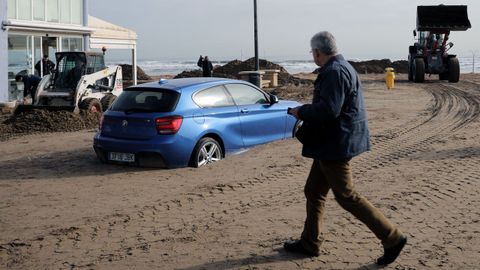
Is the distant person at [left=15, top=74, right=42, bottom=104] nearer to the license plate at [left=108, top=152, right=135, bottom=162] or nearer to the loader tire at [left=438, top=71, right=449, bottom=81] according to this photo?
the license plate at [left=108, top=152, right=135, bottom=162]

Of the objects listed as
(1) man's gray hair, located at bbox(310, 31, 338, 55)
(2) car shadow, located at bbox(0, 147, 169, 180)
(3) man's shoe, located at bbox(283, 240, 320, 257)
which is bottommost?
(3) man's shoe, located at bbox(283, 240, 320, 257)

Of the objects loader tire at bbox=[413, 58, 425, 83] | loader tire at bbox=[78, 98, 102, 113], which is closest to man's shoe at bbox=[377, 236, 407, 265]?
loader tire at bbox=[78, 98, 102, 113]

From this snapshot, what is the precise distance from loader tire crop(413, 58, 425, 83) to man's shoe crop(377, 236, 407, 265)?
2757 cm

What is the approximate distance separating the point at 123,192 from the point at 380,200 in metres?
A: 3.27

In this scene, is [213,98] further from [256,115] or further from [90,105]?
[90,105]

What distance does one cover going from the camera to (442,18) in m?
30.8

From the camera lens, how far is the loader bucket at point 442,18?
30531 millimetres

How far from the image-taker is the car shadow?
9398 mm

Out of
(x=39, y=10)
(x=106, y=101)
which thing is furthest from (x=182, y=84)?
(x=39, y=10)

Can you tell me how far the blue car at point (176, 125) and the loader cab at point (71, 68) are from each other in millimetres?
8307

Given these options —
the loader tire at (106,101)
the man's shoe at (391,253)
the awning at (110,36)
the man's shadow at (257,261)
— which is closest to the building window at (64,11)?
the awning at (110,36)

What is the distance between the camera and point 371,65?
5288cm

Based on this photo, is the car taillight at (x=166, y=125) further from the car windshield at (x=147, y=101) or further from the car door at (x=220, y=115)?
the car door at (x=220, y=115)

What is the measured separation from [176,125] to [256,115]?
1997 mm
